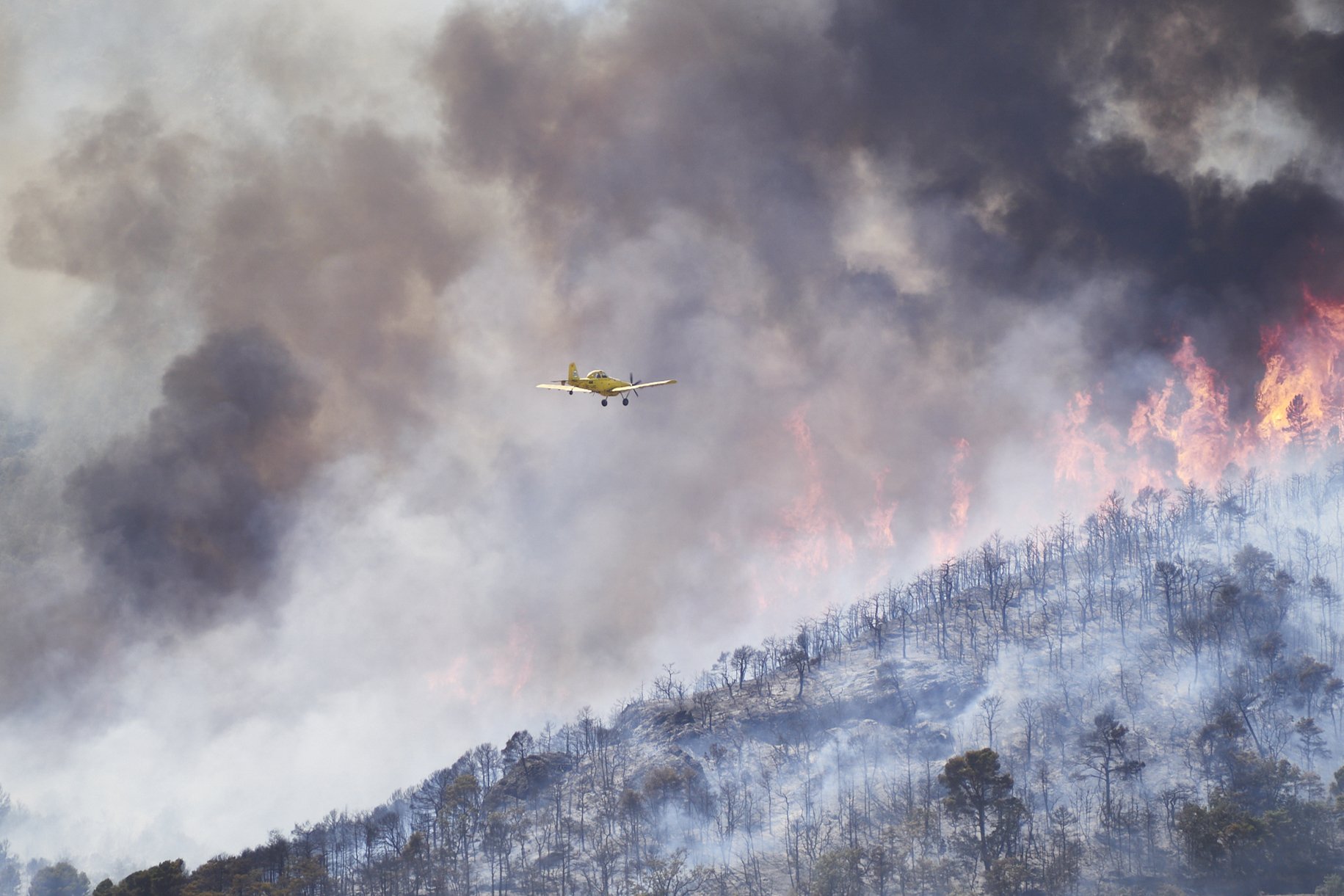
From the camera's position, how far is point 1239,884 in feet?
551

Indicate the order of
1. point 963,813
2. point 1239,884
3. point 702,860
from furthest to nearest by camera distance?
point 702,860
point 963,813
point 1239,884

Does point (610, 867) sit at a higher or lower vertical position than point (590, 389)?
lower

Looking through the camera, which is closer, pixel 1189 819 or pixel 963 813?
pixel 1189 819

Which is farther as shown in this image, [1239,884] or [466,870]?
[466,870]

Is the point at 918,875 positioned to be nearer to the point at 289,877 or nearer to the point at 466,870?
the point at 466,870

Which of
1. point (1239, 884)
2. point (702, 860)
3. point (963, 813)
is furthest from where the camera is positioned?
point (702, 860)

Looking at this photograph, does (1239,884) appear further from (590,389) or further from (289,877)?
(289,877)

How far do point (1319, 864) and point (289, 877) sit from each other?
6871 inches

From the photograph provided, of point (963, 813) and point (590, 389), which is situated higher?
point (590, 389)

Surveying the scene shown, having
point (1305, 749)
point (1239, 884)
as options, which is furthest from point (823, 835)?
point (1305, 749)

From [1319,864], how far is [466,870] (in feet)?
471

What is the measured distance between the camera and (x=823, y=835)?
198875 mm

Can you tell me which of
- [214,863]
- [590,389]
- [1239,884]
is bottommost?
[1239,884]

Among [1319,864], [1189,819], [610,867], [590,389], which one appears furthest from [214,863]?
[1319,864]
